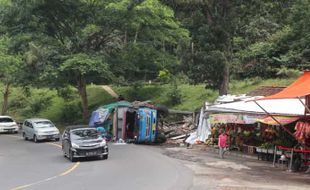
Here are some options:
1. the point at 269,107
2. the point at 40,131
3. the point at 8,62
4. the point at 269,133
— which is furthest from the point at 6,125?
the point at 269,107

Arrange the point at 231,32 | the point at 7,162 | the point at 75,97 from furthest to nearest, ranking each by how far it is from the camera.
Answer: the point at 75,97 → the point at 231,32 → the point at 7,162

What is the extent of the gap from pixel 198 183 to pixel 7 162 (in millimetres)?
12036

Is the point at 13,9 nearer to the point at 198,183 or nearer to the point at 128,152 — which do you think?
the point at 128,152

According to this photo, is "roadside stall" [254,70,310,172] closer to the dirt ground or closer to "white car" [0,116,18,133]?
the dirt ground

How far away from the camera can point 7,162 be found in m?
24.5

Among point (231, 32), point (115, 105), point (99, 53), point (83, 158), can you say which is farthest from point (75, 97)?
point (83, 158)

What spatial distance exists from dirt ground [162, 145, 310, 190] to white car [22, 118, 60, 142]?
12.7 metres

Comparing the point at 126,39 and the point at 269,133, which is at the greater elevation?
the point at 126,39

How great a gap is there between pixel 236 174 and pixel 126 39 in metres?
29.5

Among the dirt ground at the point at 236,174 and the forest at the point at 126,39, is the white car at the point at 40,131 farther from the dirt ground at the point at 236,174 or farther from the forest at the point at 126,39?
the dirt ground at the point at 236,174

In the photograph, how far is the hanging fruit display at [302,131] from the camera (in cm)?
1967

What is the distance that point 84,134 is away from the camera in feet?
82.4

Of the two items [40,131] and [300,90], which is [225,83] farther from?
[300,90]

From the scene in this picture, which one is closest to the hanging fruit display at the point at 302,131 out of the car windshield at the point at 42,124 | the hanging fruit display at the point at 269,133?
the hanging fruit display at the point at 269,133
